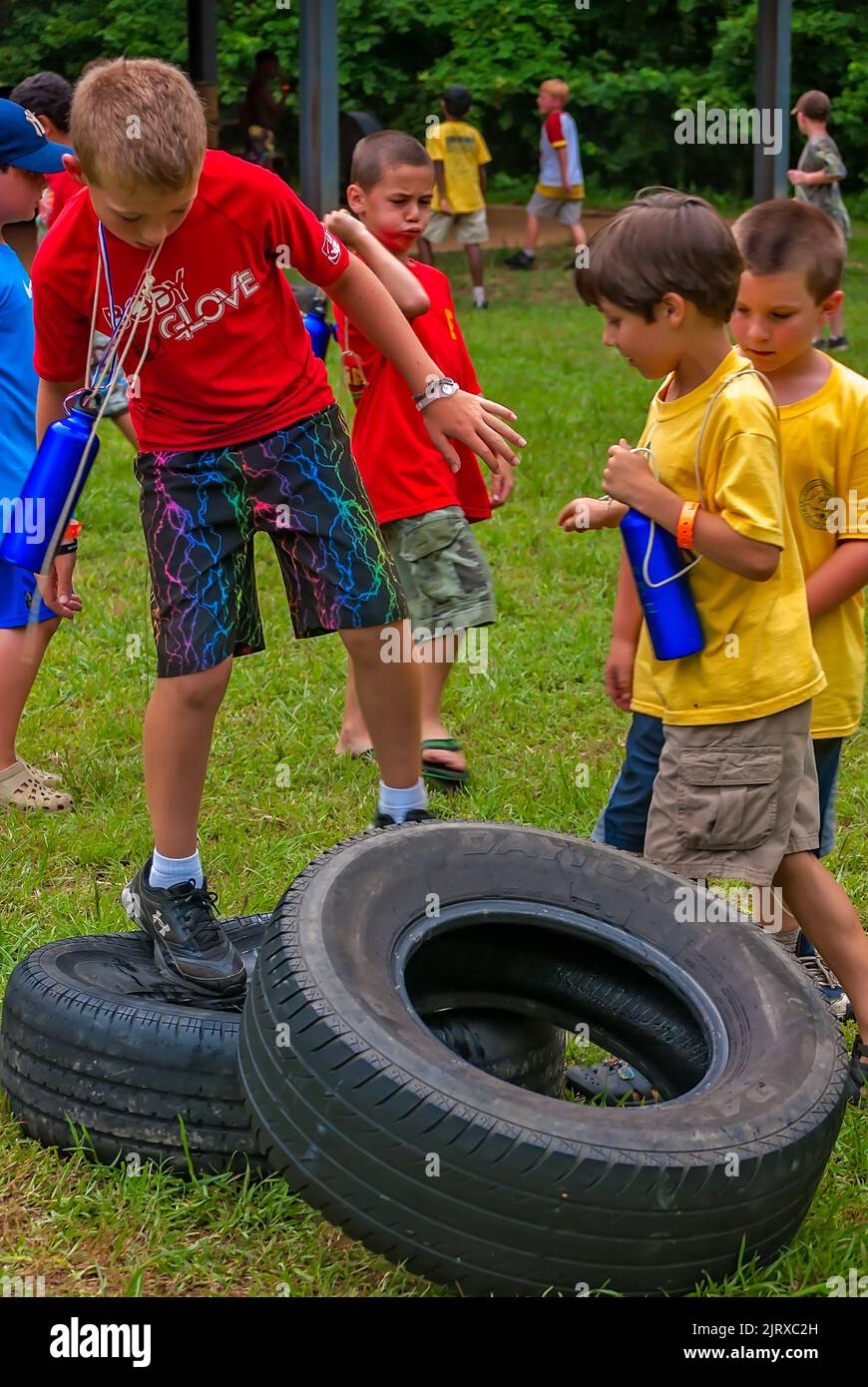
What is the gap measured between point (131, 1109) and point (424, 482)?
2.16 metres

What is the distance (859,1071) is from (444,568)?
1.89 metres

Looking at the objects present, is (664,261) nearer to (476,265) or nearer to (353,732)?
(353,732)

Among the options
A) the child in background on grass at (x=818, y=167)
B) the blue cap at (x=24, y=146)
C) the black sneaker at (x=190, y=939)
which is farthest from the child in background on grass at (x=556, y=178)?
the black sneaker at (x=190, y=939)

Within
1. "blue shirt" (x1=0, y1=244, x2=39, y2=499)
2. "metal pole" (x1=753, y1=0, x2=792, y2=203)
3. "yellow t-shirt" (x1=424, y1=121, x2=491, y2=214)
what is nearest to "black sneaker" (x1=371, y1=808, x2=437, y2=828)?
"blue shirt" (x1=0, y1=244, x2=39, y2=499)

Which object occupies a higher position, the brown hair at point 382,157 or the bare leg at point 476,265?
the brown hair at point 382,157

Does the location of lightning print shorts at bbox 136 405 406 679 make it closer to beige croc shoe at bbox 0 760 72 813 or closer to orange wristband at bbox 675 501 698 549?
orange wristband at bbox 675 501 698 549

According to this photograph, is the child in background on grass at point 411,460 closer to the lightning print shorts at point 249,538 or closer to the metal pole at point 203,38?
the lightning print shorts at point 249,538

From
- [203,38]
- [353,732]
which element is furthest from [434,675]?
[203,38]

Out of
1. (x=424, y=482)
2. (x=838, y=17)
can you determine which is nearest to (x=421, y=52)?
(x=838, y=17)

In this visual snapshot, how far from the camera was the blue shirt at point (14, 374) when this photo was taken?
416 cm

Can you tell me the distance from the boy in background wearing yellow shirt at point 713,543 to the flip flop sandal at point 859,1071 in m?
0.24

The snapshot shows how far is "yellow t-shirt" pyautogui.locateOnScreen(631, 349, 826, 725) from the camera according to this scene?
263 centimetres

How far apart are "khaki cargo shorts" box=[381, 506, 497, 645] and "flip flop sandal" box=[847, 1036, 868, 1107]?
1.68 meters

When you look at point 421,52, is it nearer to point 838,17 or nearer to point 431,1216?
→ point 838,17
